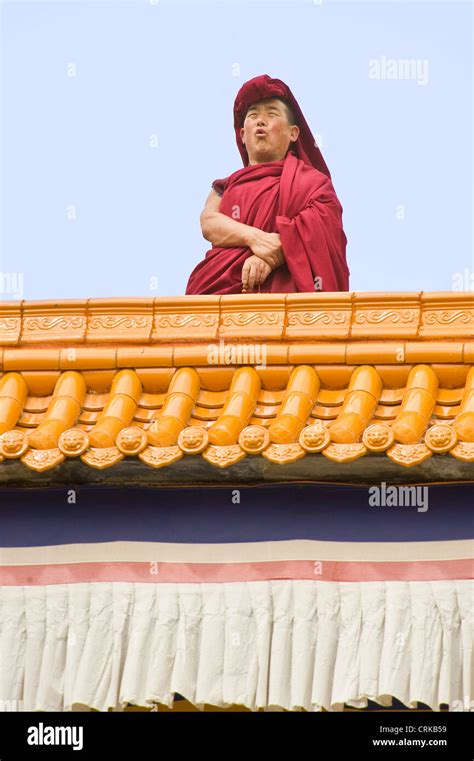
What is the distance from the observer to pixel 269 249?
823 cm

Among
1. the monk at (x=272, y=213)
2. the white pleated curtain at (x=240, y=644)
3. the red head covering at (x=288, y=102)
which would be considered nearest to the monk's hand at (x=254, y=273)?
the monk at (x=272, y=213)

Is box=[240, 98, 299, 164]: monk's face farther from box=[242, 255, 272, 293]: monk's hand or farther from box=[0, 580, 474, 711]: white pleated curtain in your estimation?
box=[0, 580, 474, 711]: white pleated curtain

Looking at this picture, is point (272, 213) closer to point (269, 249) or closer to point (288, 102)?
point (269, 249)

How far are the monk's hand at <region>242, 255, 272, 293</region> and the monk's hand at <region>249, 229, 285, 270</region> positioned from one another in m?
0.03

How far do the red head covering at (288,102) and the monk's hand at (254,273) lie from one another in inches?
39.0

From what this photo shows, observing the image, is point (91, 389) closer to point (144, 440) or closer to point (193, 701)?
point (144, 440)

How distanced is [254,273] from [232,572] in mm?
1993

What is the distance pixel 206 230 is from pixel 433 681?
3254 mm

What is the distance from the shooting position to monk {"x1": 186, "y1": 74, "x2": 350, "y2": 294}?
8.22m

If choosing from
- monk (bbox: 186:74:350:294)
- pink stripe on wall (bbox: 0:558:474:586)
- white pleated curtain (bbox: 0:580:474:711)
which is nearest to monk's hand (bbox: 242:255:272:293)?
monk (bbox: 186:74:350:294)

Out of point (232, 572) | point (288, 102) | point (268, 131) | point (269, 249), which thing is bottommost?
point (232, 572)

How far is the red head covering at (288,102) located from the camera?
8.93m

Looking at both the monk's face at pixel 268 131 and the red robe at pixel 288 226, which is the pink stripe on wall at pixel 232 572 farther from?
the monk's face at pixel 268 131

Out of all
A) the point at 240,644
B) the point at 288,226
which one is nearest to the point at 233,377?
the point at 240,644
